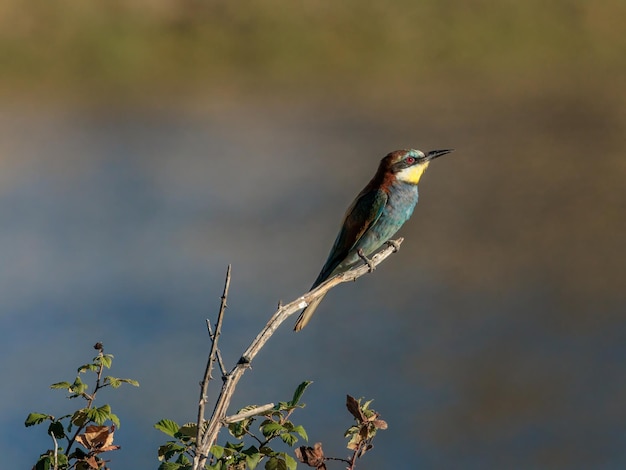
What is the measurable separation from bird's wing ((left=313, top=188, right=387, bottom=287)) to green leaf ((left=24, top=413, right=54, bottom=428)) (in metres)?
1.10

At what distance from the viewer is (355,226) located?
6.54 ft

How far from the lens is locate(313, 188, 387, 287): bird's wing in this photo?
1986 millimetres

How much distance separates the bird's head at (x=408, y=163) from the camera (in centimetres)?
196

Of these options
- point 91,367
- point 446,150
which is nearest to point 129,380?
point 91,367

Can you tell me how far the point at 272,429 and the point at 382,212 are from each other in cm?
116

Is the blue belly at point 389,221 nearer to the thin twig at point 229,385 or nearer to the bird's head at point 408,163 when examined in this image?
the bird's head at point 408,163

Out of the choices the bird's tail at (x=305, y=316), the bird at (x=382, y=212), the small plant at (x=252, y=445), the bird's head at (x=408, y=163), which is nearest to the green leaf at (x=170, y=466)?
the small plant at (x=252, y=445)

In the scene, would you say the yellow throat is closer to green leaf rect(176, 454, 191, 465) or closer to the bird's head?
the bird's head

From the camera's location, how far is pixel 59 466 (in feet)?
3.02

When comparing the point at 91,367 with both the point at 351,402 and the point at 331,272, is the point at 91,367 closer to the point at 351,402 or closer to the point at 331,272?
the point at 351,402

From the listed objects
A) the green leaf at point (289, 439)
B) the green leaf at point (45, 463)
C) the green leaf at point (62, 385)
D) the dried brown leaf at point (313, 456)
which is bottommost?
the dried brown leaf at point (313, 456)

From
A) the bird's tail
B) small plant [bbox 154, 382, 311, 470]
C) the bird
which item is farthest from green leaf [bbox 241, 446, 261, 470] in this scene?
the bird

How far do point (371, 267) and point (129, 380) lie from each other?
26.3 inches

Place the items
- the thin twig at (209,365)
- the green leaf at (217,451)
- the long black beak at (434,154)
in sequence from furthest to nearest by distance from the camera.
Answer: the long black beak at (434,154) → the green leaf at (217,451) → the thin twig at (209,365)
